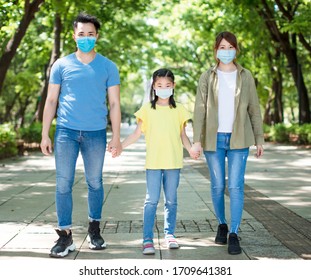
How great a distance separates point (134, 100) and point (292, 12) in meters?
107

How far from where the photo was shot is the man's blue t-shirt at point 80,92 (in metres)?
5.15

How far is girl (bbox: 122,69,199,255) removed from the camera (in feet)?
17.2

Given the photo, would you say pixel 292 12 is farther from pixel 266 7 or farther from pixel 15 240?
pixel 15 240

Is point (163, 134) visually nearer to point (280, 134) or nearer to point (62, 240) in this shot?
point (62, 240)

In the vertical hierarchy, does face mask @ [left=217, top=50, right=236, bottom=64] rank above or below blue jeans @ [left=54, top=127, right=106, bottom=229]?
above

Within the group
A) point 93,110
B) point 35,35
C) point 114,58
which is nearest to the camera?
point 93,110

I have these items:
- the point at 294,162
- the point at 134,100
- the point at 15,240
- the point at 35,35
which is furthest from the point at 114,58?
the point at 134,100

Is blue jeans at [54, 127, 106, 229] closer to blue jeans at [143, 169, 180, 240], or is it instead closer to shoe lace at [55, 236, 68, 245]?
shoe lace at [55, 236, 68, 245]

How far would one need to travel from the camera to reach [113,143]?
5328 mm

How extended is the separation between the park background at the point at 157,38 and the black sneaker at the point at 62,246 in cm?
1028

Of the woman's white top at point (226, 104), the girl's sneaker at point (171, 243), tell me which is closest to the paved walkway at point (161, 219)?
the girl's sneaker at point (171, 243)

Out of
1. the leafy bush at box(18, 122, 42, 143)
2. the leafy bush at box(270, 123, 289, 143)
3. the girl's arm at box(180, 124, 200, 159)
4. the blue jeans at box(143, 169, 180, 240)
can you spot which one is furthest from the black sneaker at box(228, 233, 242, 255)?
the leafy bush at box(270, 123, 289, 143)

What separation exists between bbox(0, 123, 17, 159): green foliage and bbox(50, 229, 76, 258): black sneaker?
44.2 feet

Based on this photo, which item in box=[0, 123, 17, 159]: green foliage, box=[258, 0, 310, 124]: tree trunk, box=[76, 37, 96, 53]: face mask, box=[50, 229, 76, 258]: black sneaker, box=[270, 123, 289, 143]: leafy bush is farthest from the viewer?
box=[270, 123, 289, 143]: leafy bush
